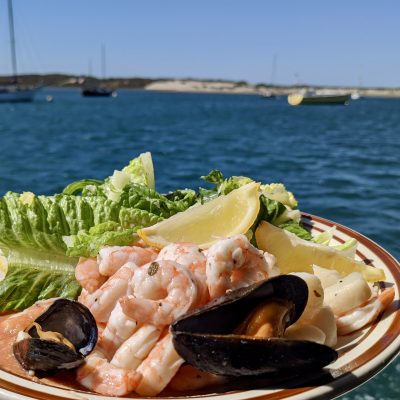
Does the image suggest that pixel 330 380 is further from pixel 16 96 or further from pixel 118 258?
pixel 16 96

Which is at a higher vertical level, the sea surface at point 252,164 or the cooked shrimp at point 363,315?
the cooked shrimp at point 363,315

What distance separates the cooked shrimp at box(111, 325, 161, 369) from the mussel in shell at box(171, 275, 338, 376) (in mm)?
171

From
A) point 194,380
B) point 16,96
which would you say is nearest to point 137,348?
point 194,380

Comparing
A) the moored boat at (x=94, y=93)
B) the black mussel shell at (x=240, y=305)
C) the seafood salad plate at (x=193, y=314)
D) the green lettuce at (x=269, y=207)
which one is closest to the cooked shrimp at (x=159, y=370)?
the seafood salad plate at (x=193, y=314)

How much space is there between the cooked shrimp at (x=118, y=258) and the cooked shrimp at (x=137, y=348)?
37 cm

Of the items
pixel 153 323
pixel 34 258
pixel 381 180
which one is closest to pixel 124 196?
pixel 34 258

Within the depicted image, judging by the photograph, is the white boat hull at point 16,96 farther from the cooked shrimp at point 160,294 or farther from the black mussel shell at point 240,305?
the black mussel shell at point 240,305

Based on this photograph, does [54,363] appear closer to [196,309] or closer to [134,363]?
[134,363]

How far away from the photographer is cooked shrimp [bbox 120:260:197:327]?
1.81 meters

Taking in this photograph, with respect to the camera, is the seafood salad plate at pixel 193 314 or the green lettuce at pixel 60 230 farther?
the green lettuce at pixel 60 230

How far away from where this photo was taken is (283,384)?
5.50 ft

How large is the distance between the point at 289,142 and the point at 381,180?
14.4 m

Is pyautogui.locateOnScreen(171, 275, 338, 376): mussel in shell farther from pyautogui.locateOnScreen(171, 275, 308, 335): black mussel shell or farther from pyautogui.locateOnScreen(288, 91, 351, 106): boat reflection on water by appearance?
pyautogui.locateOnScreen(288, 91, 351, 106): boat reflection on water

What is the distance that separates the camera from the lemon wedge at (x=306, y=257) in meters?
2.48
